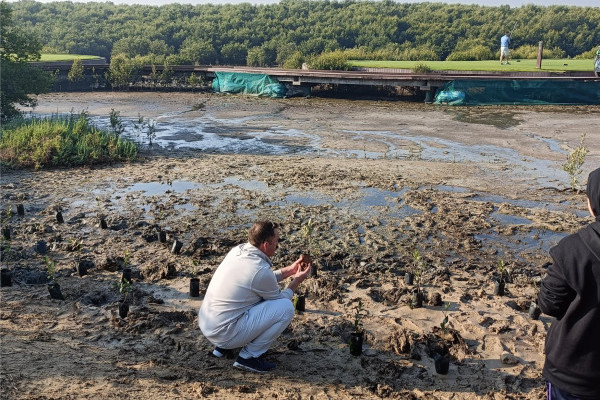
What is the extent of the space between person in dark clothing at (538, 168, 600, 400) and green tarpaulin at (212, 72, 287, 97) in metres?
24.2

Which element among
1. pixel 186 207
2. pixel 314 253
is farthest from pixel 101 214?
pixel 314 253

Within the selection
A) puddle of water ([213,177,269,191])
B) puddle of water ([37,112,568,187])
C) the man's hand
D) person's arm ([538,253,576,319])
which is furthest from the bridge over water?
person's arm ([538,253,576,319])

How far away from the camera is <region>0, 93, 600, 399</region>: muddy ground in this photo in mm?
4582

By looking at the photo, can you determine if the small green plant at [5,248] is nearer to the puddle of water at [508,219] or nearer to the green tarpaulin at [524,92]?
the puddle of water at [508,219]

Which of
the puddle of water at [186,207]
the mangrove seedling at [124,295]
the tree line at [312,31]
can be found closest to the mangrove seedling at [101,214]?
the puddle of water at [186,207]

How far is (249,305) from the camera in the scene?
4.56 m

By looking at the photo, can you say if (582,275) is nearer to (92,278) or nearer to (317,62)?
(92,278)

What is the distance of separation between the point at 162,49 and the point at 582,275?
45491mm

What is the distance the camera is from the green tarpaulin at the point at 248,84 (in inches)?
1045

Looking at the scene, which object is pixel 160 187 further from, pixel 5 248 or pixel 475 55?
pixel 475 55

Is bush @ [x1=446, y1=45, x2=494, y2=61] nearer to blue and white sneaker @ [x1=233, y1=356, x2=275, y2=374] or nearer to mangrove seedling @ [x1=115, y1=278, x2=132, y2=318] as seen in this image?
mangrove seedling @ [x1=115, y1=278, x2=132, y2=318]

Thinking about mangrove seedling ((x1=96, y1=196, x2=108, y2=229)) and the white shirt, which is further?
mangrove seedling ((x1=96, y1=196, x2=108, y2=229))

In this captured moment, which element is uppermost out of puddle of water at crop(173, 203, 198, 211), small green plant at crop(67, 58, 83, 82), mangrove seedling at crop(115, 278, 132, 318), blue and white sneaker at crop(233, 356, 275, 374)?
small green plant at crop(67, 58, 83, 82)

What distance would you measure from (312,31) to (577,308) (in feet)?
156
